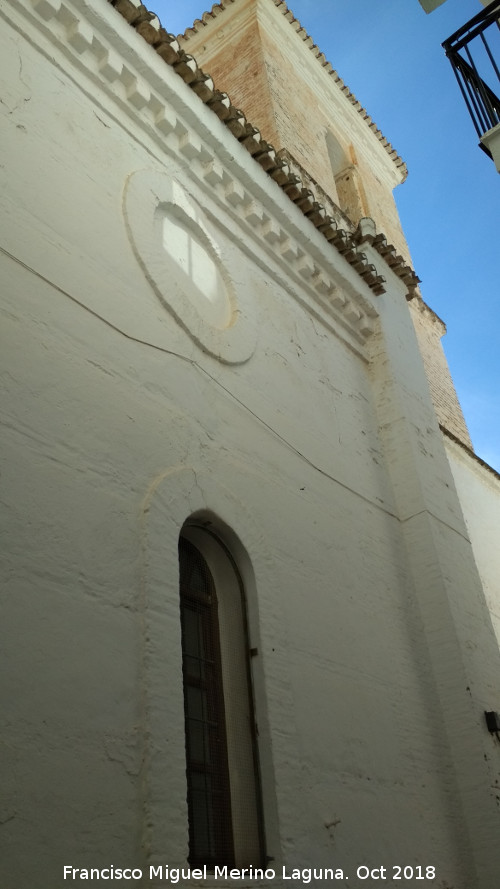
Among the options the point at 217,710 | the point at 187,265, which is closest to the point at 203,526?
the point at 217,710

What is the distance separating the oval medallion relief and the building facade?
2cm

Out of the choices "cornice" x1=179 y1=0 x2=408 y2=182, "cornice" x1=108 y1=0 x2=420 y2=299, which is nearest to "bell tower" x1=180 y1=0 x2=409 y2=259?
"cornice" x1=179 y1=0 x2=408 y2=182

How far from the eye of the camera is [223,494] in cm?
424

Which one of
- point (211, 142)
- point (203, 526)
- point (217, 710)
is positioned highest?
point (211, 142)

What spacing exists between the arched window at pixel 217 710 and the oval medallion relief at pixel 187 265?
1316mm

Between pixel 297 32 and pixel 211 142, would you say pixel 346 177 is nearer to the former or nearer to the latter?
pixel 297 32

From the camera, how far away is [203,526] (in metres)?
4.20

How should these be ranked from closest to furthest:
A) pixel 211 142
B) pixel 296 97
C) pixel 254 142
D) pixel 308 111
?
pixel 211 142 < pixel 254 142 < pixel 296 97 < pixel 308 111

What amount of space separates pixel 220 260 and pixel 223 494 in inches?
76.2

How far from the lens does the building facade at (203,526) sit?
3.02 meters

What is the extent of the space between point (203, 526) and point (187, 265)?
1786 millimetres

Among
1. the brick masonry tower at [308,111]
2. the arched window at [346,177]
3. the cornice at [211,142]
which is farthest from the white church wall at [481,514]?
the arched window at [346,177]

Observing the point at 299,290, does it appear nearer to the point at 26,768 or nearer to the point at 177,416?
the point at 177,416

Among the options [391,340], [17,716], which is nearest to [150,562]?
[17,716]
